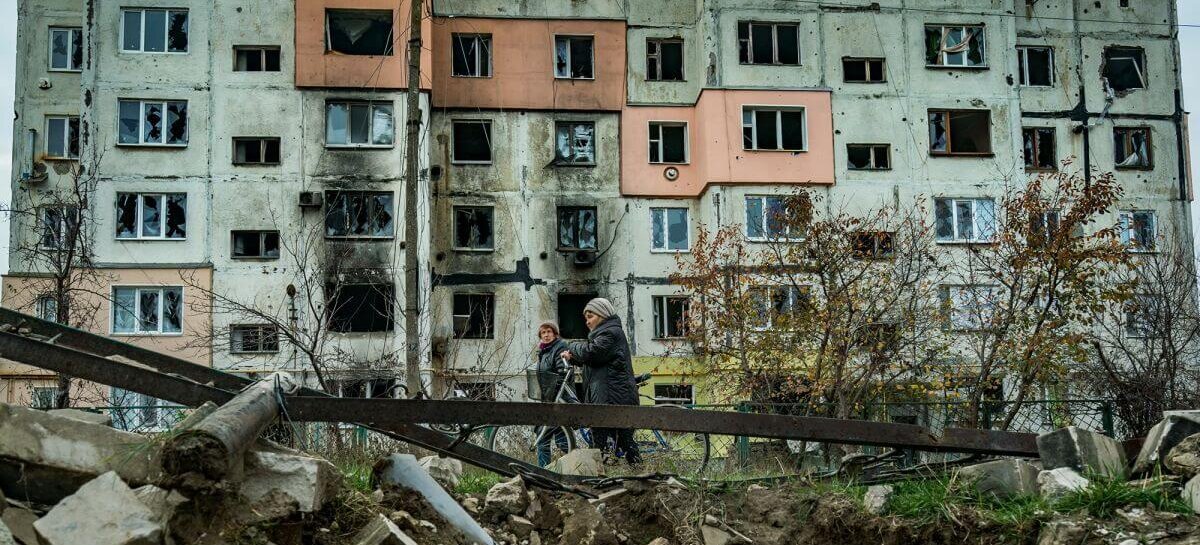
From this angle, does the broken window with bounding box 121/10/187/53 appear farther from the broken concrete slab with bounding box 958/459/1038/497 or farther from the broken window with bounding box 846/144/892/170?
the broken concrete slab with bounding box 958/459/1038/497

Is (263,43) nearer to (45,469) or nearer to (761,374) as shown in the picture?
(761,374)

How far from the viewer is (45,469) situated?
539 cm

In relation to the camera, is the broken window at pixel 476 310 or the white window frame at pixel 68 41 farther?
the white window frame at pixel 68 41

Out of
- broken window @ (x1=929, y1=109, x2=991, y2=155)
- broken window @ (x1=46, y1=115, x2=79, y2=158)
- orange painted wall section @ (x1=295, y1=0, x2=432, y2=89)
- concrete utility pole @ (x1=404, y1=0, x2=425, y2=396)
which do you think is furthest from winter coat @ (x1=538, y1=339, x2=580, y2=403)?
broken window @ (x1=46, y1=115, x2=79, y2=158)

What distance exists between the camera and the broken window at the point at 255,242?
34188 millimetres

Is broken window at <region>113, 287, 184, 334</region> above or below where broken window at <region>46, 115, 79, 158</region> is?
below

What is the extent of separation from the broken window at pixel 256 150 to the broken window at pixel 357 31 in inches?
137

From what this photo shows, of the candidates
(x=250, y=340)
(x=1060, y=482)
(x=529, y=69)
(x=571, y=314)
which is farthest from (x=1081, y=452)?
(x=529, y=69)

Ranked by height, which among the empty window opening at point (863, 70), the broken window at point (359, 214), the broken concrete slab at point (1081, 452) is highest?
the empty window opening at point (863, 70)

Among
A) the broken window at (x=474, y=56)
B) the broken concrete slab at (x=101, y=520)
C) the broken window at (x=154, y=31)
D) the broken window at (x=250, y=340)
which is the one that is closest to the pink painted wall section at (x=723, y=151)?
the broken window at (x=474, y=56)

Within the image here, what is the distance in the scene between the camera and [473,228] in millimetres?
36062

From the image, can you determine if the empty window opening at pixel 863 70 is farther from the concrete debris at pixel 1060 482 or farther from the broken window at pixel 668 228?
the concrete debris at pixel 1060 482

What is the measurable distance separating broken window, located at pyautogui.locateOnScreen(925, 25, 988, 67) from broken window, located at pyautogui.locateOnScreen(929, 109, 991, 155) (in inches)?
63.4

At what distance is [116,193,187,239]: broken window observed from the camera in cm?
3419
